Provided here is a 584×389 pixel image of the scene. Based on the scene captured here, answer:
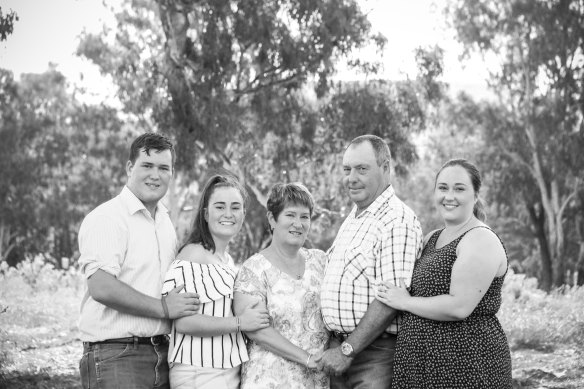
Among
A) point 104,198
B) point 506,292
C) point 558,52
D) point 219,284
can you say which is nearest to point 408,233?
point 219,284

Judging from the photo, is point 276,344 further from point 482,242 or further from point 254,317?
point 482,242

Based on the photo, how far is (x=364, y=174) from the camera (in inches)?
149

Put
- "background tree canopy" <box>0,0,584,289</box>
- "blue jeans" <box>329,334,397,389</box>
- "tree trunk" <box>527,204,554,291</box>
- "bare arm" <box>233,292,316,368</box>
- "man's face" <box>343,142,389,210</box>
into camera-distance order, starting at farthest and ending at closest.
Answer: "tree trunk" <box>527,204,554,291</box> < "background tree canopy" <box>0,0,584,289</box> < "man's face" <box>343,142,389,210</box> < "blue jeans" <box>329,334,397,389</box> < "bare arm" <box>233,292,316,368</box>

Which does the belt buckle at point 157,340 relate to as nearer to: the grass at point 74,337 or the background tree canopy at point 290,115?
the grass at point 74,337

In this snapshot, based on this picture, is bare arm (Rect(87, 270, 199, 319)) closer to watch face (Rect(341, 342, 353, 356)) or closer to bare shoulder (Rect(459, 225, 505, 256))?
watch face (Rect(341, 342, 353, 356))

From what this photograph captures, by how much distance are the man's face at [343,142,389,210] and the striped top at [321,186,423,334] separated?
18 cm

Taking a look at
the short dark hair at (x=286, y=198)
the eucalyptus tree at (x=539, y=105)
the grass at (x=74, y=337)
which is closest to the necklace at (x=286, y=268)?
the short dark hair at (x=286, y=198)

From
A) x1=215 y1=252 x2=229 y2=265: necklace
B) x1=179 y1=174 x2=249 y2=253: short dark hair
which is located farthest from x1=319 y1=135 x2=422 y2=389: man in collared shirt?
x1=179 y1=174 x2=249 y2=253: short dark hair

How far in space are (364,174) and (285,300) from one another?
865mm

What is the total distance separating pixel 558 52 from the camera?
768 inches

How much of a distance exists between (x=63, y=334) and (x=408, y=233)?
6795mm

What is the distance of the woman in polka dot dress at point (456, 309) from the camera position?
3.22 metres

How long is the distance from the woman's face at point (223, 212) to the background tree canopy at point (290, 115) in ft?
33.9

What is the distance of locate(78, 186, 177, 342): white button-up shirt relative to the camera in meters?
3.37
